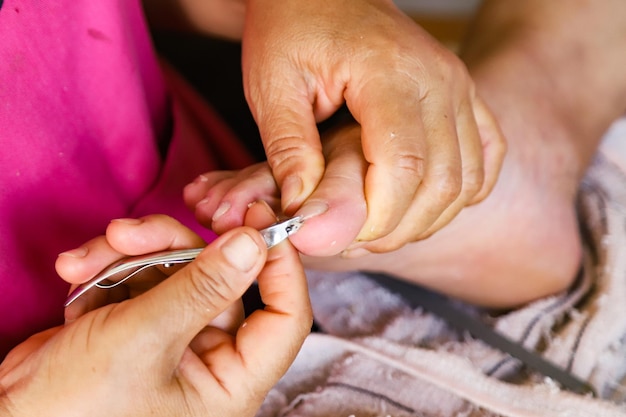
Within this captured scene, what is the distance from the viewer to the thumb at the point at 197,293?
32 centimetres

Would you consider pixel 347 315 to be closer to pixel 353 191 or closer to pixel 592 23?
pixel 353 191

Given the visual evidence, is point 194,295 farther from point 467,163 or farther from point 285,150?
point 467,163

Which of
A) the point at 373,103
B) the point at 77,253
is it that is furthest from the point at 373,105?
the point at 77,253

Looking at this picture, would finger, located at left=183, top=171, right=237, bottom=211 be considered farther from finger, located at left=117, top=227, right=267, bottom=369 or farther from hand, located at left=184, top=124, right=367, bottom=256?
finger, located at left=117, top=227, right=267, bottom=369

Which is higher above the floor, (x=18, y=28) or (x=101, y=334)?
(x=18, y=28)

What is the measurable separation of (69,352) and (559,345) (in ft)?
1.42

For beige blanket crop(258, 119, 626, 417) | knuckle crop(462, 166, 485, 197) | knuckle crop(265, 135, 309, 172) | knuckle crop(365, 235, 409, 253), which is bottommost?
beige blanket crop(258, 119, 626, 417)

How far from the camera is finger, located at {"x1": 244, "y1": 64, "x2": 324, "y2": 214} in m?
0.39

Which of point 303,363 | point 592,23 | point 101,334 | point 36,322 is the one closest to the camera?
point 101,334

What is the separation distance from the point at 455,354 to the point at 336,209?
0.80ft

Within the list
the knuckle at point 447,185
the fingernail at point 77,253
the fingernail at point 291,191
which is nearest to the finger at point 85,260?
the fingernail at point 77,253

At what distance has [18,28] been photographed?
383 millimetres

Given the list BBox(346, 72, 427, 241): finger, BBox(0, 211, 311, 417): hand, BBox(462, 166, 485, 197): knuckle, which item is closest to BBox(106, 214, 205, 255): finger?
BBox(0, 211, 311, 417): hand

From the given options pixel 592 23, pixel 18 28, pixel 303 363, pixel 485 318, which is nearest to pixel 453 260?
pixel 485 318
